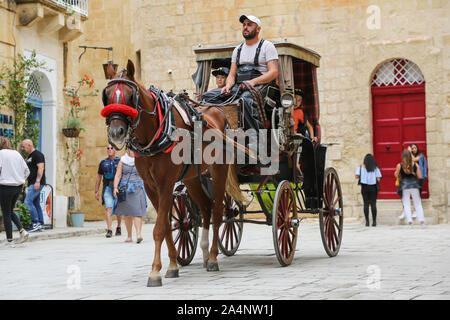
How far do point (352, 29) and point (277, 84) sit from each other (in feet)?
34.1

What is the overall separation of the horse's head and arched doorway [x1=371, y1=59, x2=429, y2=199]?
1259 centimetres

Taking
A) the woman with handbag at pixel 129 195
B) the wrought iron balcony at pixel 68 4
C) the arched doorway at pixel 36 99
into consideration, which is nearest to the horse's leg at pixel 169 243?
the woman with handbag at pixel 129 195

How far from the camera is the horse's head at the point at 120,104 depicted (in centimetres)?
637

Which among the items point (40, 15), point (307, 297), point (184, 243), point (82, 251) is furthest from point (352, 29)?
point (307, 297)

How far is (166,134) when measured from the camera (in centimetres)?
688

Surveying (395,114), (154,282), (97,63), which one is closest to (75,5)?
(97,63)

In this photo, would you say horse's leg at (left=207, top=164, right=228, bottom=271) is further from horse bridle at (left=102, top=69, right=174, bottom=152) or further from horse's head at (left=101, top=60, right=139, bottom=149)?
horse's head at (left=101, top=60, right=139, bottom=149)

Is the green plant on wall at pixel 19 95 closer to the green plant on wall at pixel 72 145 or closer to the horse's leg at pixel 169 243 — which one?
the green plant on wall at pixel 72 145

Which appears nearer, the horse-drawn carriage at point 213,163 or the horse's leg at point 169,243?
the horse-drawn carriage at point 213,163

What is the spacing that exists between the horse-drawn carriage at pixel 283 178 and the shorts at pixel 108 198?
5013 millimetres

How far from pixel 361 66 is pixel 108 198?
25.3 feet

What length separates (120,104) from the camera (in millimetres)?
6477

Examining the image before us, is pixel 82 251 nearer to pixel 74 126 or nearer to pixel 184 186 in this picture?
pixel 184 186

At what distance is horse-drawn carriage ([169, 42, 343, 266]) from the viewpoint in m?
8.26
